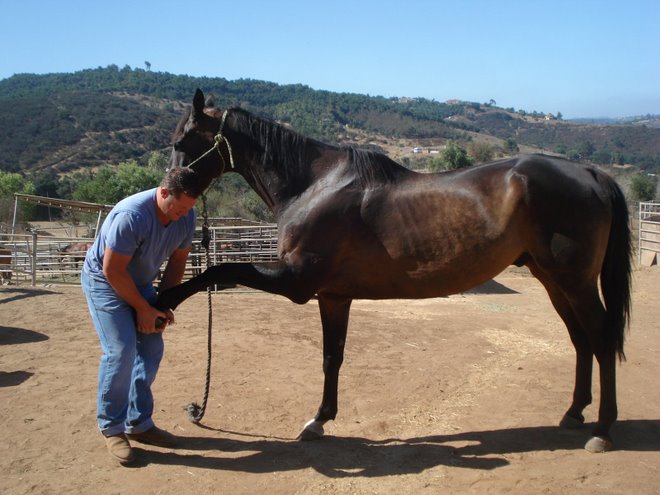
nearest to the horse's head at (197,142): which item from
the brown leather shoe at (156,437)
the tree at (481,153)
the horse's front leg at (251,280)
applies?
the horse's front leg at (251,280)

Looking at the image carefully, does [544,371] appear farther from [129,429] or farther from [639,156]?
[639,156]

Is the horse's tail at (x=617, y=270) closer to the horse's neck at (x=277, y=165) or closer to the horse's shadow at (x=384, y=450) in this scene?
the horse's shadow at (x=384, y=450)

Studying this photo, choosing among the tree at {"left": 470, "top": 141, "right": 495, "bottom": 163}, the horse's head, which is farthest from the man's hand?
the tree at {"left": 470, "top": 141, "right": 495, "bottom": 163}

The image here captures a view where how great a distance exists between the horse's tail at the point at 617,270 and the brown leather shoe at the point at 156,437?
3080mm

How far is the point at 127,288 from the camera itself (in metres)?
3.11

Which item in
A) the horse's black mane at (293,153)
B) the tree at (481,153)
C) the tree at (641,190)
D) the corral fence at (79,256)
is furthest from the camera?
the tree at (481,153)

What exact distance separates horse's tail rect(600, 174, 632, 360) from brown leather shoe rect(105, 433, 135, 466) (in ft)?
10.7

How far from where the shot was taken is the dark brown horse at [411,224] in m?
3.50

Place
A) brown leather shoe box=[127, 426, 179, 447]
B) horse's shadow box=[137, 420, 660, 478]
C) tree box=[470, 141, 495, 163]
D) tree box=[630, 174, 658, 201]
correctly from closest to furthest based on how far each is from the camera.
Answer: horse's shadow box=[137, 420, 660, 478], brown leather shoe box=[127, 426, 179, 447], tree box=[630, 174, 658, 201], tree box=[470, 141, 495, 163]

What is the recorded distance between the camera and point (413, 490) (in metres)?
3.03

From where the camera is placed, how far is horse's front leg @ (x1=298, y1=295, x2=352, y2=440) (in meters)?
3.81

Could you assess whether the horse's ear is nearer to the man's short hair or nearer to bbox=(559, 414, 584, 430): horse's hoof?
the man's short hair

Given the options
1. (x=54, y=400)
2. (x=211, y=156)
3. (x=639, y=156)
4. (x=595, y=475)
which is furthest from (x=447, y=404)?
(x=639, y=156)

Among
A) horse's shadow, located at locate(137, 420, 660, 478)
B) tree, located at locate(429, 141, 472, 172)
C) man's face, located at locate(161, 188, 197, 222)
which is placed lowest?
horse's shadow, located at locate(137, 420, 660, 478)
